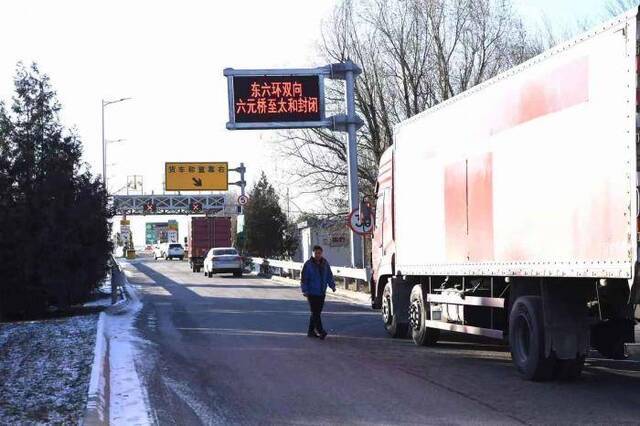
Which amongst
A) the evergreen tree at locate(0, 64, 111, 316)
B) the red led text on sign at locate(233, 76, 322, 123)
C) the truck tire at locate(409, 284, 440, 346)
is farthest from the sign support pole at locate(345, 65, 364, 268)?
the truck tire at locate(409, 284, 440, 346)

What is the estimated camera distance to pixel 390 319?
610 inches

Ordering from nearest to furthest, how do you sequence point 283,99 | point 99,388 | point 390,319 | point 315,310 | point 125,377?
point 99,388
point 125,377
point 315,310
point 390,319
point 283,99

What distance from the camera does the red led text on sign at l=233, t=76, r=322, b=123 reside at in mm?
29094

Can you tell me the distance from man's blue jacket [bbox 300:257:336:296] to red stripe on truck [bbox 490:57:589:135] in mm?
5624

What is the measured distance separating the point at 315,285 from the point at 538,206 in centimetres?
654

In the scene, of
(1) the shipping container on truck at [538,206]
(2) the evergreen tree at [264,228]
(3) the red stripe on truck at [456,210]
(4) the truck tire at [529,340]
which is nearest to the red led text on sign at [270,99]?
(1) the shipping container on truck at [538,206]

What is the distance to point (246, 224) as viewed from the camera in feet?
166

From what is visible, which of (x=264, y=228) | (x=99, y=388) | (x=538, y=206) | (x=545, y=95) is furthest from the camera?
(x=264, y=228)

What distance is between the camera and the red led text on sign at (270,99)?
2909cm

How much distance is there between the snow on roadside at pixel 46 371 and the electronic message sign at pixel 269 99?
13640mm

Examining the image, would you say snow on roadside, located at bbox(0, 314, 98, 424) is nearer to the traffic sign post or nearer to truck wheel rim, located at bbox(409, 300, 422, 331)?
truck wheel rim, located at bbox(409, 300, 422, 331)

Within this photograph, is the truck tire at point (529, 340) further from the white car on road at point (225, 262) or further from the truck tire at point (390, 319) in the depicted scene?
the white car on road at point (225, 262)

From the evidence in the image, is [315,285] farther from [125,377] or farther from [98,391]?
[98,391]

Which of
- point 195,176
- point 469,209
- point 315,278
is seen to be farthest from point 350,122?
point 195,176
